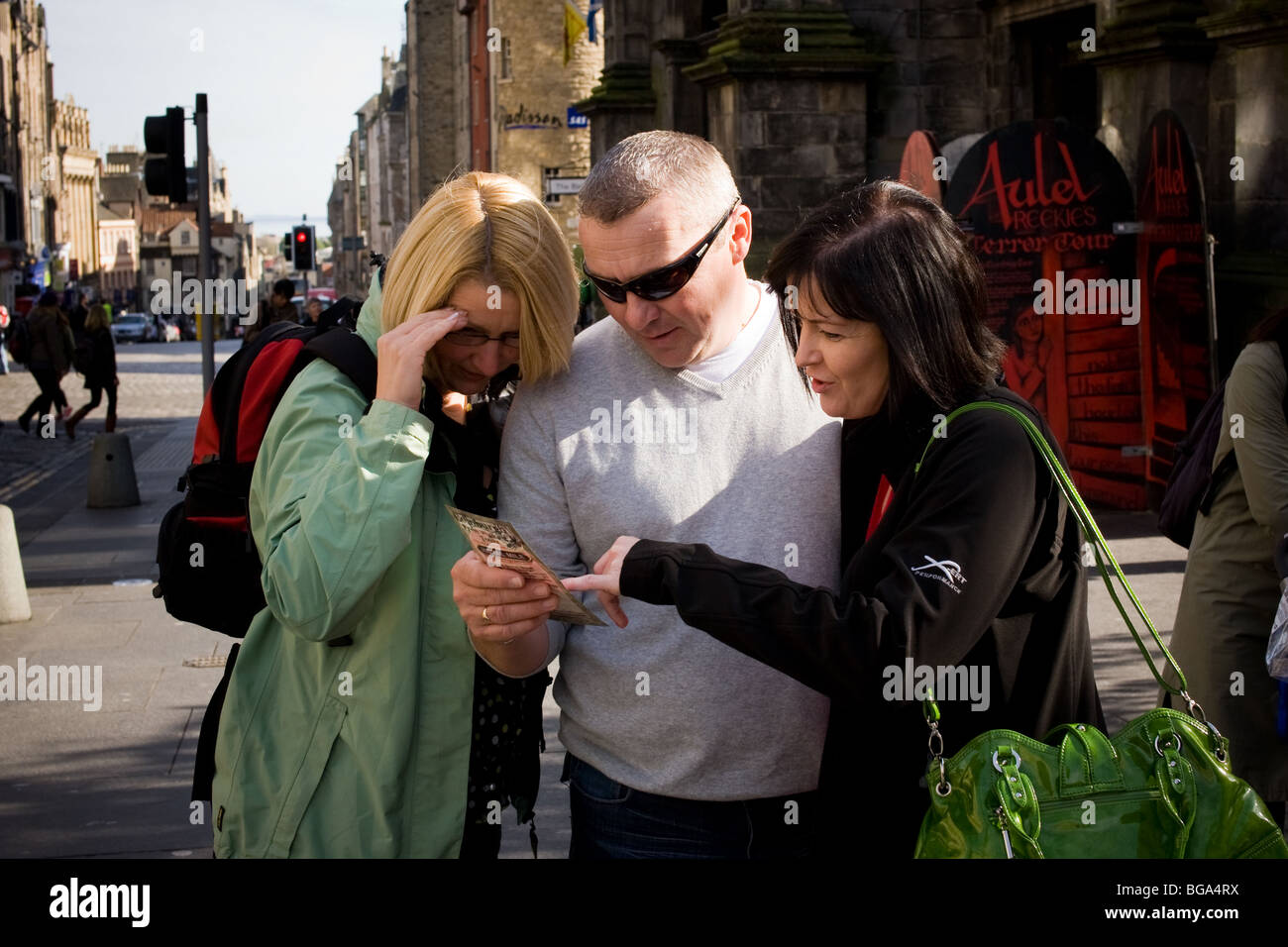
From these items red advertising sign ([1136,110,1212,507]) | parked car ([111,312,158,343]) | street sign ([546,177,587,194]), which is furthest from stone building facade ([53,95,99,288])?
red advertising sign ([1136,110,1212,507])

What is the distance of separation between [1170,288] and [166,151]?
7.78 meters

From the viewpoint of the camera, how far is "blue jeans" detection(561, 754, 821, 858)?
2461mm

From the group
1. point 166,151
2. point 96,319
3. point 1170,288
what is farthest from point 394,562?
point 96,319

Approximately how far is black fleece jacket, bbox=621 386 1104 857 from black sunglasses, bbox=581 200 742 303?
460 millimetres

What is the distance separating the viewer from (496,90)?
40.9 metres

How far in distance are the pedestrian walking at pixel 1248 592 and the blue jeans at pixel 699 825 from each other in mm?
2429

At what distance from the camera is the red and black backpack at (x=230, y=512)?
103 inches

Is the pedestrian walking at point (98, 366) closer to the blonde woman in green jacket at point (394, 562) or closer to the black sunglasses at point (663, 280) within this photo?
the blonde woman in green jacket at point (394, 562)

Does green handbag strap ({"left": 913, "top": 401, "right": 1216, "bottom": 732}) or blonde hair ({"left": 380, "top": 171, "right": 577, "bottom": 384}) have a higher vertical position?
blonde hair ({"left": 380, "top": 171, "right": 577, "bottom": 384})

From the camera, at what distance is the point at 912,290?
2.18m

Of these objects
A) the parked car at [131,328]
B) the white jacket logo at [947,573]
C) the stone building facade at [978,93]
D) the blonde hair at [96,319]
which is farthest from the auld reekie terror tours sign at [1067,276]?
the parked car at [131,328]

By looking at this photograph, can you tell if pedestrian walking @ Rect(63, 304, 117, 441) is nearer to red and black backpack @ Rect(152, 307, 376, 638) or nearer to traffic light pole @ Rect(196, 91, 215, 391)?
traffic light pole @ Rect(196, 91, 215, 391)
